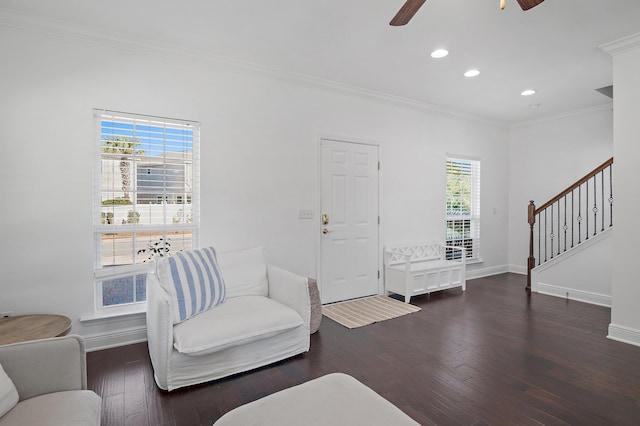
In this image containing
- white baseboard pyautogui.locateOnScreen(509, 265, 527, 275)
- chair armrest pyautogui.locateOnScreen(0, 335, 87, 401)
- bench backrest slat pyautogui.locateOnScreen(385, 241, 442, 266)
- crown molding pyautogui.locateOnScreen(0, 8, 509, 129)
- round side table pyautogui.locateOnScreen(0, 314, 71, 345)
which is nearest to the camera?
chair armrest pyautogui.locateOnScreen(0, 335, 87, 401)

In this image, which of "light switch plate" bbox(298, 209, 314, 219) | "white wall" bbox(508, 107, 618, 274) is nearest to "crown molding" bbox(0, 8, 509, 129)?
"light switch plate" bbox(298, 209, 314, 219)

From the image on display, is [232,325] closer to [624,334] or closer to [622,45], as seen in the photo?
[624,334]

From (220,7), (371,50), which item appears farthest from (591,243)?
(220,7)

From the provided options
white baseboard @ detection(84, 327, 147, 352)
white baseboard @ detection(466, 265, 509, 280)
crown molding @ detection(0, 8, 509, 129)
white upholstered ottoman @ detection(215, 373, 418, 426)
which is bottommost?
white baseboard @ detection(84, 327, 147, 352)

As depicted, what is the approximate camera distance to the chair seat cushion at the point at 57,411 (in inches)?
50.8

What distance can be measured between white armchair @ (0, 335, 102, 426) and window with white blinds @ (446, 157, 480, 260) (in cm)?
514

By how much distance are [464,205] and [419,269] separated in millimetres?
1902

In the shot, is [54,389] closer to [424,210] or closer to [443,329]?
[443,329]

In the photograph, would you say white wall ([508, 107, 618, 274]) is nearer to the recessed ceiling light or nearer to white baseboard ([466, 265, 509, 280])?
white baseboard ([466, 265, 509, 280])

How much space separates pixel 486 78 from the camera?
13.5 feet

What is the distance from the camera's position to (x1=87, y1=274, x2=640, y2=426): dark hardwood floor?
2.10 meters

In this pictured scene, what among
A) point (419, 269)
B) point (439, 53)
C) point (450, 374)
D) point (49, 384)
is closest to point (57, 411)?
point (49, 384)

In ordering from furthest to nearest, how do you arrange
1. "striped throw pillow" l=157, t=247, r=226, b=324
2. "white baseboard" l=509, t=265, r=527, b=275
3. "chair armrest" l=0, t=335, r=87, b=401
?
"white baseboard" l=509, t=265, r=527, b=275
"striped throw pillow" l=157, t=247, r=226, b=324
"chair armrest" l=0, t=335, r=87, b=401

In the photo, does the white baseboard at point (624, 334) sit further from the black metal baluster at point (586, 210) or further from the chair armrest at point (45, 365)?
the chair armrest at point (45, 365)
